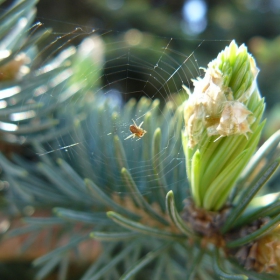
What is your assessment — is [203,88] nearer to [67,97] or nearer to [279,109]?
[67,97]

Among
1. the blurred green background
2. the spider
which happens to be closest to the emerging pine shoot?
the spider

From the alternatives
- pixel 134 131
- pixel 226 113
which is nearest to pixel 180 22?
pixel 134 131

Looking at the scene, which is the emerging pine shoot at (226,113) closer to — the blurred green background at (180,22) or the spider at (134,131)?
the spider at (134,131)

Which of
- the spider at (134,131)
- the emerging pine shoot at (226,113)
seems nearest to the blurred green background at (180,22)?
the spider at (134,131)

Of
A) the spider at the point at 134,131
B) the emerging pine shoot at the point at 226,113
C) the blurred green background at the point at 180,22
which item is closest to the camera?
the emerging pine shoot at the point at 226,113

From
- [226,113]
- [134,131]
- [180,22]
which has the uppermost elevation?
[180,22]

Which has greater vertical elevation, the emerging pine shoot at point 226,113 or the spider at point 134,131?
the spider at point 134,131

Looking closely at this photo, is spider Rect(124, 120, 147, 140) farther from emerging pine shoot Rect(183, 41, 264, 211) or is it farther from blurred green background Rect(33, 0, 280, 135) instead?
blurred green background Rect(33, 0, 280, 135)

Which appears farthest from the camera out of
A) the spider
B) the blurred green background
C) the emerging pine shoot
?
the blurred green background

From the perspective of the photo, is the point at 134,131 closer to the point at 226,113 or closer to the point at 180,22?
the point at 226,113

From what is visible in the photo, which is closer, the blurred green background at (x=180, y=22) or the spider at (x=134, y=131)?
the spider at (x=134, y=131)

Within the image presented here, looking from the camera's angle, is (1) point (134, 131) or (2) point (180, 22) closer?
(1) point (134, 131)

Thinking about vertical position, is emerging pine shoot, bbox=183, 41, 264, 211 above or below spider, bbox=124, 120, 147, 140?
below
